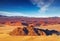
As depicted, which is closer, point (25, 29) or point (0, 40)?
point (0, 40)

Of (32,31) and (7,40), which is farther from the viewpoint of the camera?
(32,31)

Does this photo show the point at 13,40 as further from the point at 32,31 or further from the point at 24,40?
the point at 32,31

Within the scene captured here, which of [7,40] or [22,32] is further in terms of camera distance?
[22,32]

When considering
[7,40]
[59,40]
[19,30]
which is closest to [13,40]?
[7,40]

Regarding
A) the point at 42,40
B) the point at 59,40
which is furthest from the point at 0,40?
the point at 59,40

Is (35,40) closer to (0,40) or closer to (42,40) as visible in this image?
(42,40)

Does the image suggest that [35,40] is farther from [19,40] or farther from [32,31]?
[32,31]

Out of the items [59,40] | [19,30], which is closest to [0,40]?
[59,40]
